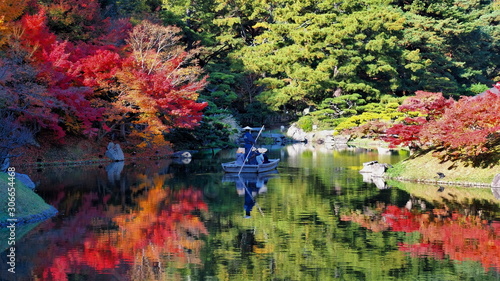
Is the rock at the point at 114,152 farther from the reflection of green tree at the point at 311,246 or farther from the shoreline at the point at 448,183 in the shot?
the shoreline at the point at 448,183

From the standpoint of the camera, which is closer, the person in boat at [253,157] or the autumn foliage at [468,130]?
the autumn foliage at [468,130]

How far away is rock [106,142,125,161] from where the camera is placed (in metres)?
28.8

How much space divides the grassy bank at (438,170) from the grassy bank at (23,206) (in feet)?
38.4

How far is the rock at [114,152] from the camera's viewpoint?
28812 millimetres

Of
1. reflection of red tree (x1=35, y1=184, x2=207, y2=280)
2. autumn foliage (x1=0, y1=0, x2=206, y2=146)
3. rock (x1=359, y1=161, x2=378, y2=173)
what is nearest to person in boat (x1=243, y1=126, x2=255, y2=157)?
rock (x1=359, y1=161, x2=378, y2=173)

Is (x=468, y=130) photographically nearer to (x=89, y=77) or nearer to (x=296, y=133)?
(x=89, y=77)

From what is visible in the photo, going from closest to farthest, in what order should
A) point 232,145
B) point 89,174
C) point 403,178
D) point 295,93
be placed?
point 403,178
point 89,174
point 232,145
point 295,93

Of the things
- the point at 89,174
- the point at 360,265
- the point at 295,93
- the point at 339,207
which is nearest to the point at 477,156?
the point at 339,207

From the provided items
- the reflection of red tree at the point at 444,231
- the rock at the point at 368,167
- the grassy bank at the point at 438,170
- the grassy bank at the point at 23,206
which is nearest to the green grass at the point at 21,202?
the grassy bank at the point at 23,206

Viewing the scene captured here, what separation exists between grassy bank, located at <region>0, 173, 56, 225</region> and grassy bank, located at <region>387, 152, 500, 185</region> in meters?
11.7

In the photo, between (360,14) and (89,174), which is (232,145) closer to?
(360,14)

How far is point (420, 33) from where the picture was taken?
45.8 m

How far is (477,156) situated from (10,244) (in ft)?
45.9

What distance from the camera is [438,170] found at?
2019cm
